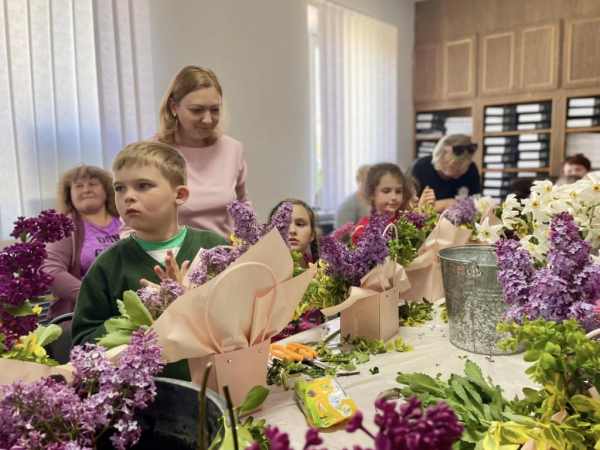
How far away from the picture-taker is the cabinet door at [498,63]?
450 cm

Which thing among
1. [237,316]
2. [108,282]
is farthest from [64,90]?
[237,316]

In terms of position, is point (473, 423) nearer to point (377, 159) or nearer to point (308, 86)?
point (308, 86)

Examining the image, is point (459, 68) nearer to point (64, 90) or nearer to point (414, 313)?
point (64, 90)

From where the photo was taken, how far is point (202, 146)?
1.86 meters

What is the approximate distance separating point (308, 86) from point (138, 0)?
4.97 ft

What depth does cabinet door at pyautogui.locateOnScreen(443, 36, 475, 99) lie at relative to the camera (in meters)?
4.71

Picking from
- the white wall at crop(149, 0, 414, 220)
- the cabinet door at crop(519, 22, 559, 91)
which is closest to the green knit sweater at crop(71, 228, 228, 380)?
the white wall at crop(149, 0, 414, 220)

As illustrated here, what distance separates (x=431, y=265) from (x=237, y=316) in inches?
32.4

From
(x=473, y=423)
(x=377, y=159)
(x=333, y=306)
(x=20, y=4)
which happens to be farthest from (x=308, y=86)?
(x=473, y=423)

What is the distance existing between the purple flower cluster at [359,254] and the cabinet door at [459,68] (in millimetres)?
4122

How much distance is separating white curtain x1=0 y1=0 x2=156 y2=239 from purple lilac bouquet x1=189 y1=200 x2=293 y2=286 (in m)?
1.92

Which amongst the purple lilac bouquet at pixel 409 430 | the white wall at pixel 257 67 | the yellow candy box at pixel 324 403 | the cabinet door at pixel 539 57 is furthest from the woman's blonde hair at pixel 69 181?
the cabinet door at pixel 539 57

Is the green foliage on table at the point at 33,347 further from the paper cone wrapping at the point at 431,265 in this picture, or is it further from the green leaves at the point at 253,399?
the paper cone wrapping at the point at 431,265

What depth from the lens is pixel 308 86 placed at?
12.8ft
